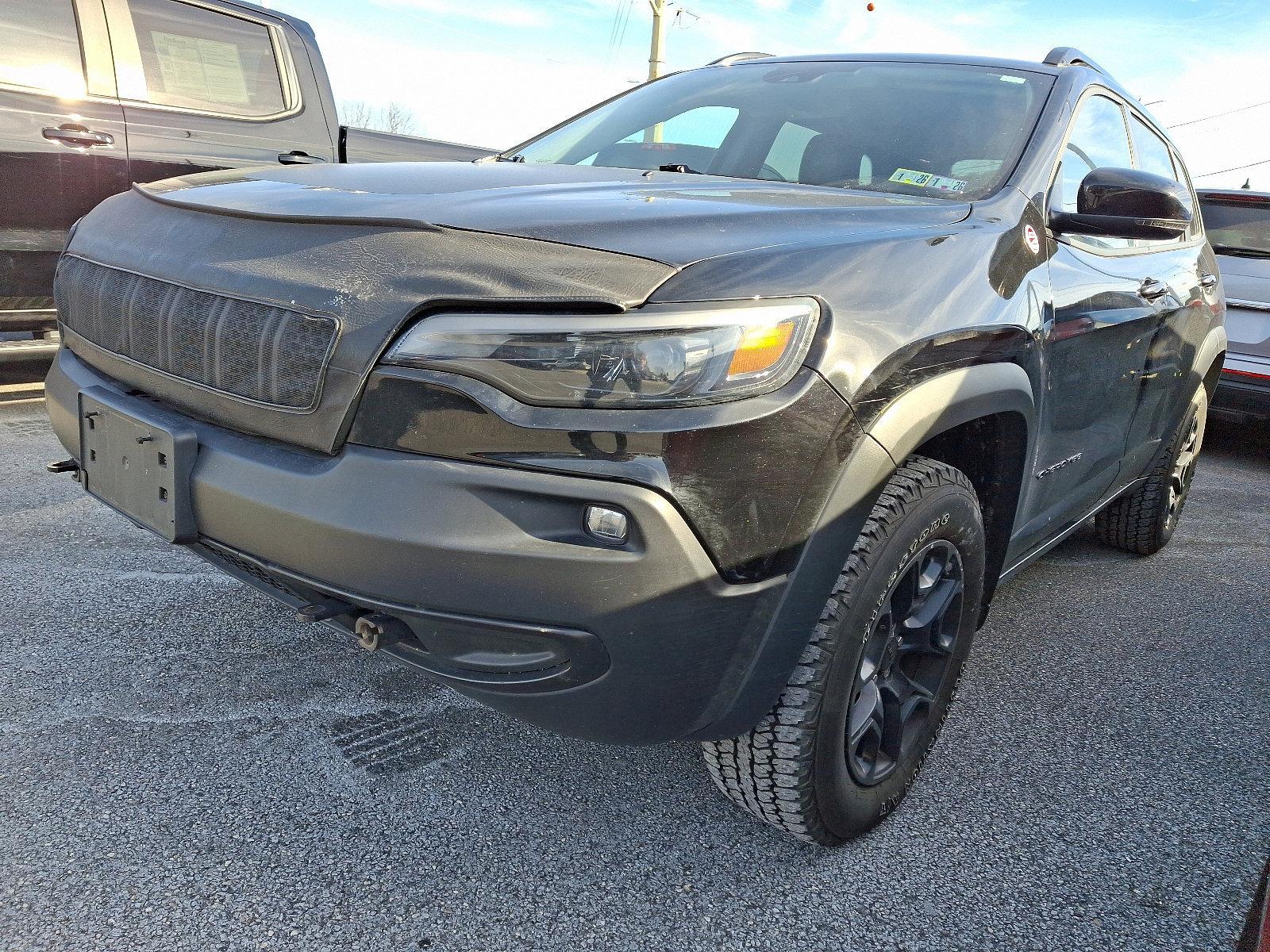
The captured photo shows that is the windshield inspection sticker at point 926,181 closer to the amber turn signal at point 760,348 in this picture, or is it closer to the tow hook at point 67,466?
the amber turn signal at point 760,348

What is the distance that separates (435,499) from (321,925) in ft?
2.44

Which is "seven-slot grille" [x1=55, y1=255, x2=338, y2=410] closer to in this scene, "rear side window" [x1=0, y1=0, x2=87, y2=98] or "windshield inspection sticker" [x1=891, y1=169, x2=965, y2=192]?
"windshield inspection sticker" [x1=891, y1=169, x2=965, y2=192]

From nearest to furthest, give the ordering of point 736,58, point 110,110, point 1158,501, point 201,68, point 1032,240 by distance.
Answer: point 1032,240, point 736,58, point 1158,501, point 110,110, point 201,68

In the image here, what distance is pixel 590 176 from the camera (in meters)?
2.11

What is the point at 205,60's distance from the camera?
474 centimetres

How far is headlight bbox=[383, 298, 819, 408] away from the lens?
1.37 m

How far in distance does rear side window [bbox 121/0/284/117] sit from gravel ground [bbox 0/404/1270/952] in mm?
2703

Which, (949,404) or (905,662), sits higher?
(949,404)

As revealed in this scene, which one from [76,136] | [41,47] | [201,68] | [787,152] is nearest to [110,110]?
[76,136]

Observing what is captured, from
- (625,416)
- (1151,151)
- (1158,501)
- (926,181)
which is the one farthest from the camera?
(1158,501)

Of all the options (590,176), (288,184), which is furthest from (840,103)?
(288,184)

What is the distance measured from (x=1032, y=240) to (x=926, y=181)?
0.92ft

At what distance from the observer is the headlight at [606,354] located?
137 centimetres

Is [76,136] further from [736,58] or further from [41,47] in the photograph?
[736,58]
